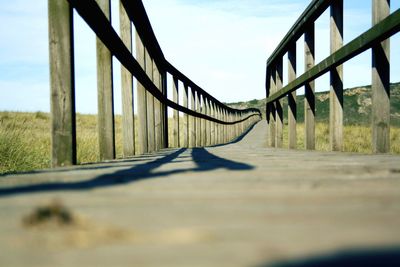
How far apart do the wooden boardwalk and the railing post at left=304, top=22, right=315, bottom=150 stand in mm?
2795

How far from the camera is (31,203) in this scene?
114 cm

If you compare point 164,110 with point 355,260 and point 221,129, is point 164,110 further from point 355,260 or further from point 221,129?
point 221,129

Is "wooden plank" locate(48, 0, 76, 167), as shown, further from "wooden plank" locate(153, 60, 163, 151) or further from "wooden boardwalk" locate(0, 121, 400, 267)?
"wooden plank" locate(153, 60, 163, 151)

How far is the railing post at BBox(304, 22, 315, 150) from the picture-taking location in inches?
169

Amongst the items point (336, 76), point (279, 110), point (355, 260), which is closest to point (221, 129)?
point (279, 110)

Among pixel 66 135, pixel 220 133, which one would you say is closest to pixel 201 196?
pixel 66 135

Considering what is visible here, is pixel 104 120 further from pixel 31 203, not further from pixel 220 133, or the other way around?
pixel 220 133

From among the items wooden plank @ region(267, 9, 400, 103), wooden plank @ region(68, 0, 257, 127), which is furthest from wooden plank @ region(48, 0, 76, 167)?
wooden plank @ region(267, 9, 400, 103)

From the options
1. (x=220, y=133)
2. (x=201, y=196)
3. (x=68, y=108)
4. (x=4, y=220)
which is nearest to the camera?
(x=4, y=220)

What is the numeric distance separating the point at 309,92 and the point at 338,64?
1010 mm

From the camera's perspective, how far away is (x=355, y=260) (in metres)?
0.65

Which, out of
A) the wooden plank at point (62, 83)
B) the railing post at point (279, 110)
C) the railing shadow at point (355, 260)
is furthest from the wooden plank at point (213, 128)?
the railing shadow at point (355, 260)

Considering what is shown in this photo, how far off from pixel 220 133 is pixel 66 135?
10.7 meters

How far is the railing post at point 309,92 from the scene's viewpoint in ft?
14.1
